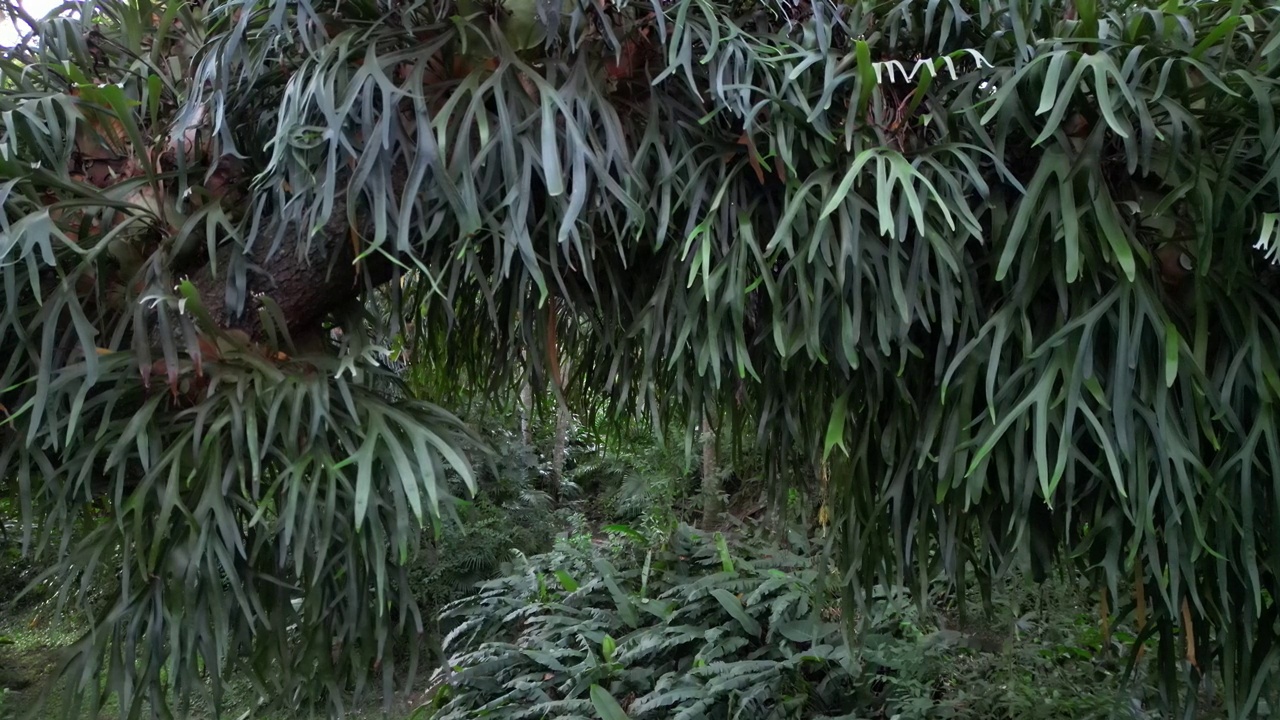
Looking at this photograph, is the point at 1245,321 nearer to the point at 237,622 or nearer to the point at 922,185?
the point at 922,185

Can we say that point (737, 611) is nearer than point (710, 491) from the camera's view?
Yes

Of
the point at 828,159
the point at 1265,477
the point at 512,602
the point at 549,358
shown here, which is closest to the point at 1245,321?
the point at 1265,477

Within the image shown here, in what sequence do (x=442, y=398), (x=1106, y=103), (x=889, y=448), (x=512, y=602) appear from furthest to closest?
1. (x=512, y=602)
2. (x=442, y=398)
3. (x=889, y=448)
4. (x=1106, y=103)

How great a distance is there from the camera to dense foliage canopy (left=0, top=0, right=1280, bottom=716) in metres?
1.09

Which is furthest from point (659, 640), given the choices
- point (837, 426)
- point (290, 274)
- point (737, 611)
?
point (290, 274)

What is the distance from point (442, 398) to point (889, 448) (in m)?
0.99

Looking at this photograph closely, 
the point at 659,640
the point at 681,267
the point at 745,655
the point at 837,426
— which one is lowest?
the point at 745,655

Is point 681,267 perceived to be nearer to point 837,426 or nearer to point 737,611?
point 837,426

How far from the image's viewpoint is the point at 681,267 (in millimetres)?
1250

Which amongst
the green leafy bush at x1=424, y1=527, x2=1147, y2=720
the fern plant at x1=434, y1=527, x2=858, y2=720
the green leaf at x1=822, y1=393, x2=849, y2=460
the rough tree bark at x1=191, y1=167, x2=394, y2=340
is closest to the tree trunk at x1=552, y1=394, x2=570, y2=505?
the fern plant at x1=434, y1=527, x2=858, y2=720

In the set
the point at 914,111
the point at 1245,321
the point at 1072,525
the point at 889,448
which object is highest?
the point at 914,111

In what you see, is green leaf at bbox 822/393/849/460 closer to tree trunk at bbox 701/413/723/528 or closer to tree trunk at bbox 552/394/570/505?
tree trunk at bbox 701/413/723/528

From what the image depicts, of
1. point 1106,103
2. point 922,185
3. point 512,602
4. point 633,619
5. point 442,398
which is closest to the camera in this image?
point 1106,103

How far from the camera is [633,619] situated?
3270 mm
